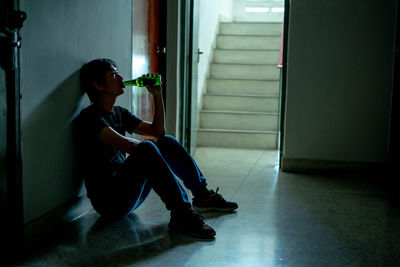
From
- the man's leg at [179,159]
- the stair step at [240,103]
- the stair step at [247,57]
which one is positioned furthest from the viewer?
the stair step at [247,57]

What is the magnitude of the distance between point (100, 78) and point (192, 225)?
84 centimetres

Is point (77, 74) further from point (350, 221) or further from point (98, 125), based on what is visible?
point (350, 221)

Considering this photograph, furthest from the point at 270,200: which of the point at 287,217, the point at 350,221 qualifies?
the point at 350,221

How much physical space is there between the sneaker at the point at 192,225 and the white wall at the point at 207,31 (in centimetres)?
358

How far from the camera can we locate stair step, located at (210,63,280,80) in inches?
239

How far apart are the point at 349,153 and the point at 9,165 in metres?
2.76

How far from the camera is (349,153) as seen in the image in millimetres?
3750

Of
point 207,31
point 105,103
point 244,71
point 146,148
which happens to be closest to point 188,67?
point 207,31

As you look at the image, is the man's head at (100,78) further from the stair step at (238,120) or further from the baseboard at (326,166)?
the stair step at (238,120)

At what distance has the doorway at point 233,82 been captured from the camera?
5.03 meters

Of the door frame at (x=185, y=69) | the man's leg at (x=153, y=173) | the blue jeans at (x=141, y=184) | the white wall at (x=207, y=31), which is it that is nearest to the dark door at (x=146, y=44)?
the door frame at (x=185, y=69)

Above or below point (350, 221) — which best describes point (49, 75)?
above

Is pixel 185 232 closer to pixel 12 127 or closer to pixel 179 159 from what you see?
pixel 179 159

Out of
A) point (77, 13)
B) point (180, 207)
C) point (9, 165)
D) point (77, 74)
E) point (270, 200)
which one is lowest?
point (270, 200)
